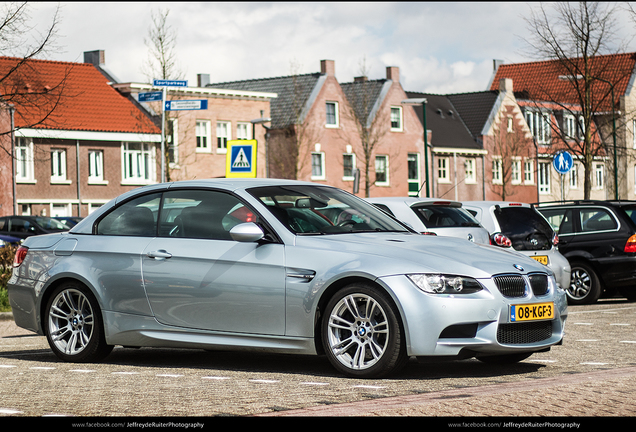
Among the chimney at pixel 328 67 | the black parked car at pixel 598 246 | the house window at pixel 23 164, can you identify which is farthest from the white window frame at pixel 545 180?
the black parked car at pixel 598 246

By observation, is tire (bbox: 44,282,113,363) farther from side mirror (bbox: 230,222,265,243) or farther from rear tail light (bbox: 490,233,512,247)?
rear tail light (bbox: 490,233,512,247)

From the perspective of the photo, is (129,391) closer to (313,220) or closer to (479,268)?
(313,220)

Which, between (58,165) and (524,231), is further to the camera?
(58,165)

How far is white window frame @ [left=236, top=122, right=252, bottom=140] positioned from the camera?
5394 centimetres

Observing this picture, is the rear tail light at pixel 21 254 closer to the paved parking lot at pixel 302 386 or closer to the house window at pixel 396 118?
the paved parking lot at pixel 302 386

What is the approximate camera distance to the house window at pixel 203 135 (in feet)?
169

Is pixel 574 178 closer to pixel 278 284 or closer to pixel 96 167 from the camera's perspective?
pixel 96 167

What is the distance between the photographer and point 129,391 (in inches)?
279

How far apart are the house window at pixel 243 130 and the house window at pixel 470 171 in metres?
16.9

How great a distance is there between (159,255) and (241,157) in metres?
13.8

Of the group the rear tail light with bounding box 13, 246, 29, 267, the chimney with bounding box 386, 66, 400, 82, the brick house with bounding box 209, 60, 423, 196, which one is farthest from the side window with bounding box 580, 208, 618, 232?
the chimney with bounding box 386, 66, 400, 82

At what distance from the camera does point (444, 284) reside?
732cm

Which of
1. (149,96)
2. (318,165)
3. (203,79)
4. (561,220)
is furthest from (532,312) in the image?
(203,79)

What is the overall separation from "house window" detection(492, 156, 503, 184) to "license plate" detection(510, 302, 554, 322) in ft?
189
